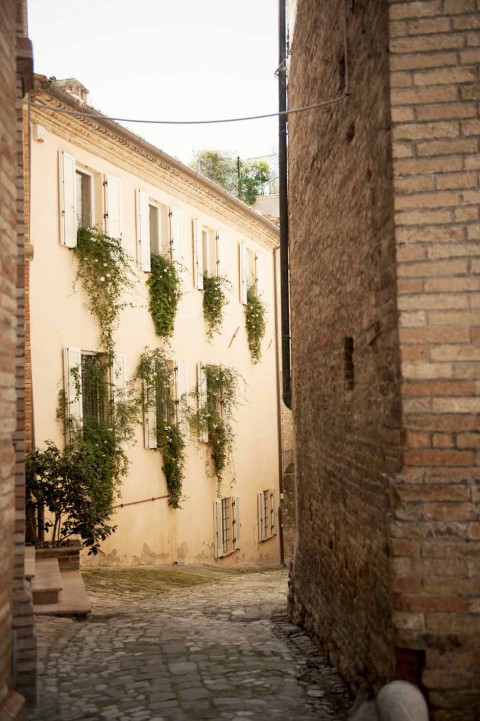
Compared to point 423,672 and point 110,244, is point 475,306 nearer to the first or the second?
point 423,672

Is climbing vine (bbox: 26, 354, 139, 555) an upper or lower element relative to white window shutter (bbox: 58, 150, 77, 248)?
lower

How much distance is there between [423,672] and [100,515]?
24.5ft

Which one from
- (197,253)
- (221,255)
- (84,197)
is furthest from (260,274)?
(84,197)

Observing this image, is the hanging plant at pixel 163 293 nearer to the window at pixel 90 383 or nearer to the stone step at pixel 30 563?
the window at pixel 90 383

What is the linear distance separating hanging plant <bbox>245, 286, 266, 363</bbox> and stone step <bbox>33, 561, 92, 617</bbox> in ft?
34.0

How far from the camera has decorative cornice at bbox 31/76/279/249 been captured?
1290 cm

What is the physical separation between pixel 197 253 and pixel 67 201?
4.41 metres

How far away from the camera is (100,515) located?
38.3ft

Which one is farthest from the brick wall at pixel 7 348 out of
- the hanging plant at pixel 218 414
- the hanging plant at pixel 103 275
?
the hanging plant at pixel 218 414

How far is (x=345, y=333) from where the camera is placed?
6574 mm

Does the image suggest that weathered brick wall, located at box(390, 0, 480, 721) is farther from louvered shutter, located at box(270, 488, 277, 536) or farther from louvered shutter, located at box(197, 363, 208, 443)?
louvered shutter, located at box(270, 488, 277, 536)

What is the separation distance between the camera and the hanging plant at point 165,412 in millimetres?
15062

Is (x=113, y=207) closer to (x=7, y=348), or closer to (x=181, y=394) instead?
(x=181, y=394)

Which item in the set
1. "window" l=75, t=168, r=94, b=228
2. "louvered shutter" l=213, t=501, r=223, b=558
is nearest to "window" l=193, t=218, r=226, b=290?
"window" l=75, t=168, r=94, b=228
